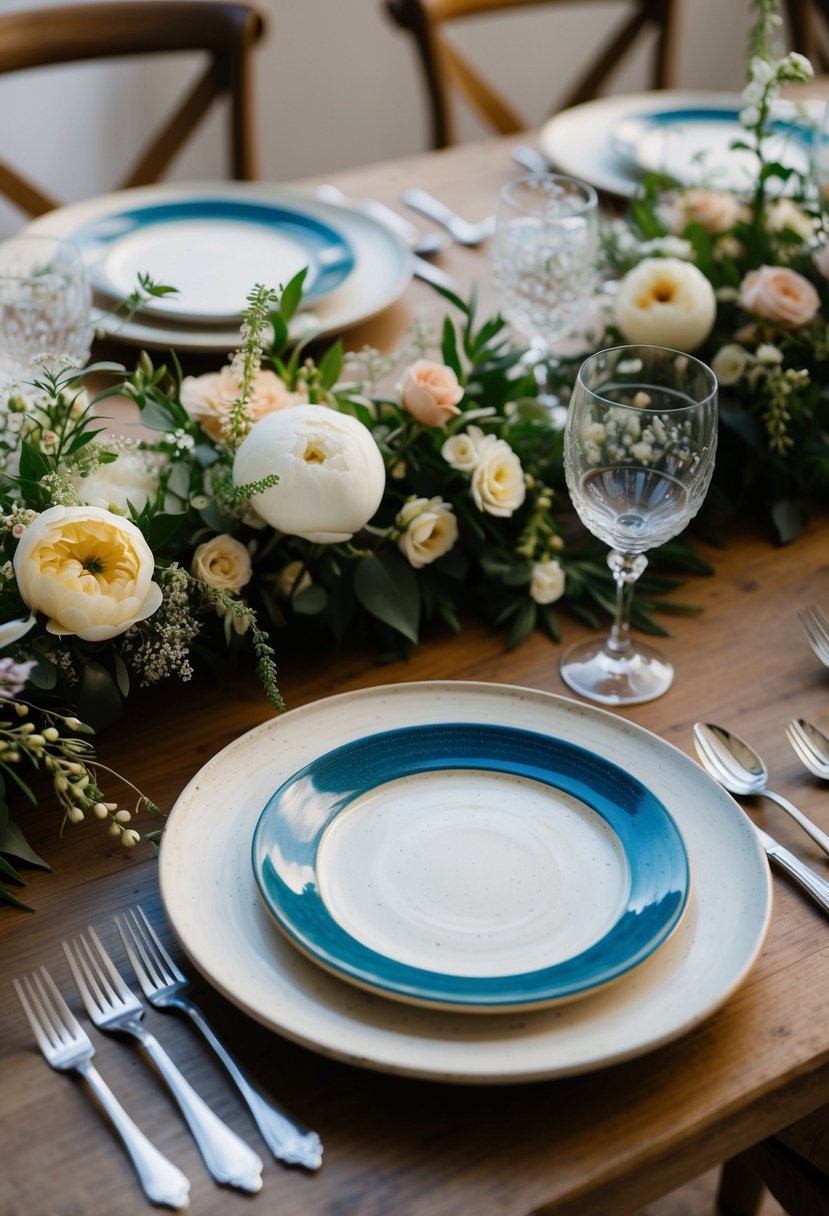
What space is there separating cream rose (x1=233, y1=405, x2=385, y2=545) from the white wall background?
243cm

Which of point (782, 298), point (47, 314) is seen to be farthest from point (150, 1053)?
point (782, 298)

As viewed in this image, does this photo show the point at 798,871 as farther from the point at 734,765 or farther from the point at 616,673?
the point at 616,673

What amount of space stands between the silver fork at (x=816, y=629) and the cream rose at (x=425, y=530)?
0.99ft

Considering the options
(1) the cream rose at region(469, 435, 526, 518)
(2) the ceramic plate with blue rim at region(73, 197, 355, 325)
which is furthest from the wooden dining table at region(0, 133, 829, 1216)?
(2) the ceramic plate with blue rim at region(73, 197, 355, 325)

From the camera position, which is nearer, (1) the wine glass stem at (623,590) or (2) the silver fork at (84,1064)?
(2) the silver fork at (84,1064)

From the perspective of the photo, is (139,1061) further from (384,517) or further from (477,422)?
(477,422)

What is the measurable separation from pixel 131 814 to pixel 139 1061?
0.21 meters

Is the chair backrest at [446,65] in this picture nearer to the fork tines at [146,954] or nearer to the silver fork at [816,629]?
the silver fork at [816,629]

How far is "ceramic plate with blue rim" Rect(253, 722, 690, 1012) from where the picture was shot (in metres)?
0.72

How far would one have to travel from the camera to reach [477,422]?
1.11 m

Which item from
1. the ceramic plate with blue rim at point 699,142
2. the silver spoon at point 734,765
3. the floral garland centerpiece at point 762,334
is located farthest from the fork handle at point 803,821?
the ceramic plate with blue rim at point 699,142

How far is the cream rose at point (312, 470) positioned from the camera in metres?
0.94

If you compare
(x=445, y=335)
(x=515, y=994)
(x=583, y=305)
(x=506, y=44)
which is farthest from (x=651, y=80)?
(x=515, y=994)

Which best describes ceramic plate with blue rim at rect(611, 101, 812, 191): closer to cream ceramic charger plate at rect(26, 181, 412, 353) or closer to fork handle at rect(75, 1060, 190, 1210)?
cream ceramic charger plate at rect(26, 181, 412, 353)
